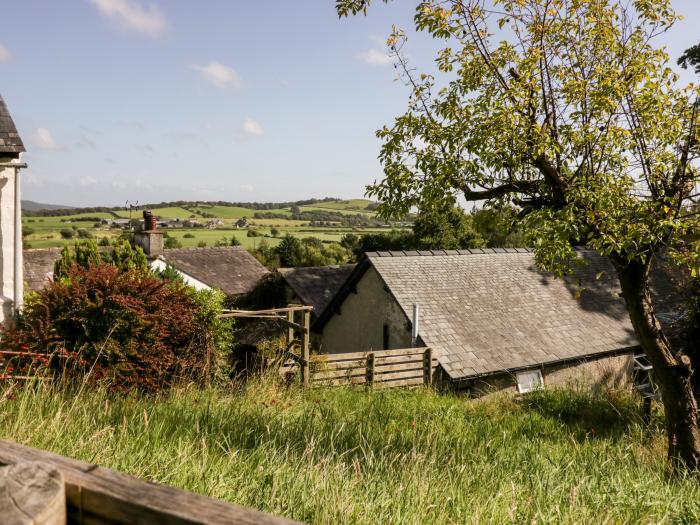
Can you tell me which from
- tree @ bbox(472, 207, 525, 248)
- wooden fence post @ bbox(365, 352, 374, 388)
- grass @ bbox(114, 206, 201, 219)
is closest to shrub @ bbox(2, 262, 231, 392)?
tree @ bbox(472, 207, 525, 248)

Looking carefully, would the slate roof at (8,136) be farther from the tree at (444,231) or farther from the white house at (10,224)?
the tree at (444,231)

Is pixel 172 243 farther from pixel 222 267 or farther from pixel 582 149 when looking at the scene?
pixel 582 149

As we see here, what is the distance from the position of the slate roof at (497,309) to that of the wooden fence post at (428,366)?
0.42 metres

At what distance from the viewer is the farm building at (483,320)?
1808 cm

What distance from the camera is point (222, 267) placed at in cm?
3341

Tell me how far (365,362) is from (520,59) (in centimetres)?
960

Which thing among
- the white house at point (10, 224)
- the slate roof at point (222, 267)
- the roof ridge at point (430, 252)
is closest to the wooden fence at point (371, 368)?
the roof ridge at point (430, 252)

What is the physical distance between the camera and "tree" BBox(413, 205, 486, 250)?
38812 millimetres

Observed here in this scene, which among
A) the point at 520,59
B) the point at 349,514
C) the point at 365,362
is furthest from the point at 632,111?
the point at 365,362

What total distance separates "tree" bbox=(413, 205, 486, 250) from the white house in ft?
95.2

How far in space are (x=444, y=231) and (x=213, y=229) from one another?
178 feet

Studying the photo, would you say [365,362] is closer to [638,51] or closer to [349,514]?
[638,51]

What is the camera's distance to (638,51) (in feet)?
27.3

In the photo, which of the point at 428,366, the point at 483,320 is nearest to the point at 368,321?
the point at 483,320
